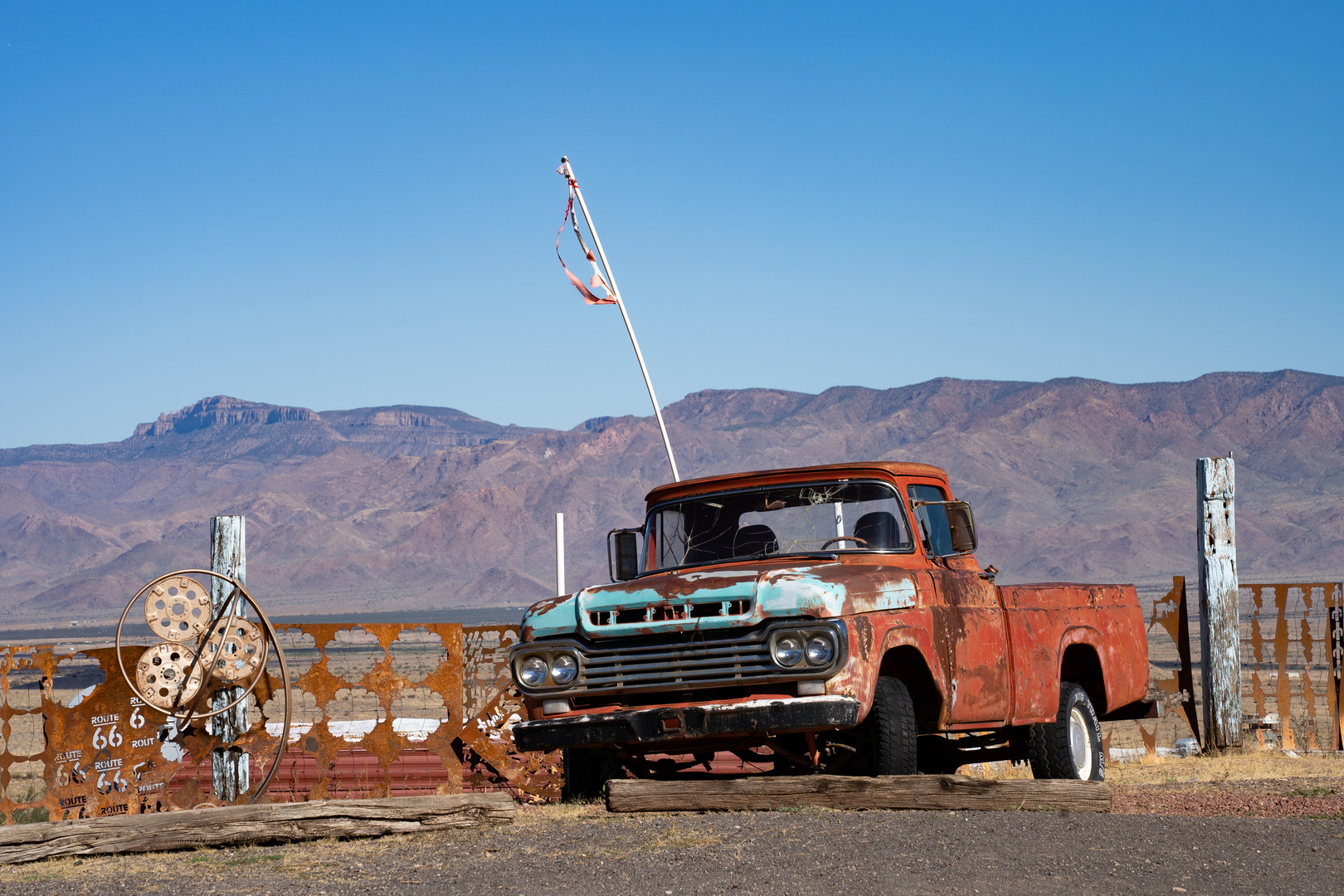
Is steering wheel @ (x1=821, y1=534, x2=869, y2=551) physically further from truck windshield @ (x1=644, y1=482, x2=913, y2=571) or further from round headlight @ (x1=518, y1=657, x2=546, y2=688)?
round headlight @ (x1=518, y1=657, x2=546, y2=688)

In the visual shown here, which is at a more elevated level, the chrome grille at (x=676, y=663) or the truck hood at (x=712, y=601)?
the truck hood at (x=712, y=601)

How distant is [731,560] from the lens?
9.13 m

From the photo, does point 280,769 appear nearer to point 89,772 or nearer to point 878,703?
point 89,772

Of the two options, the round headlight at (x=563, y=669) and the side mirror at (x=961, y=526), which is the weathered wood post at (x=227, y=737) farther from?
the side mirror at (x=961, y=526)

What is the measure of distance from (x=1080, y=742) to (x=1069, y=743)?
1.73ft

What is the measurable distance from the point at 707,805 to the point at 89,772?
4.83 metres

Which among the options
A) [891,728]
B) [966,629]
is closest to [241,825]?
[891,728]

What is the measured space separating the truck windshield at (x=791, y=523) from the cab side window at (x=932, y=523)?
0.61 feet

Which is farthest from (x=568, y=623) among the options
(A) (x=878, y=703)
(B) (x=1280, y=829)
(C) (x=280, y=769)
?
(C) (x=280, y=769)

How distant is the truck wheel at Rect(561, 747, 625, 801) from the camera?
943 cm

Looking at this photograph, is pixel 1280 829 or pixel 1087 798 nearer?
pixel 1280 829

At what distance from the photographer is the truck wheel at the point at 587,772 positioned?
9.43 m

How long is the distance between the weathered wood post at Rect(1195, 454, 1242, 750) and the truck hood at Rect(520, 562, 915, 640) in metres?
7.07

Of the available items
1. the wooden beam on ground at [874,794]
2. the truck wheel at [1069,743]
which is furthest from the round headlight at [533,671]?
the truck wheel at [1069,743]
